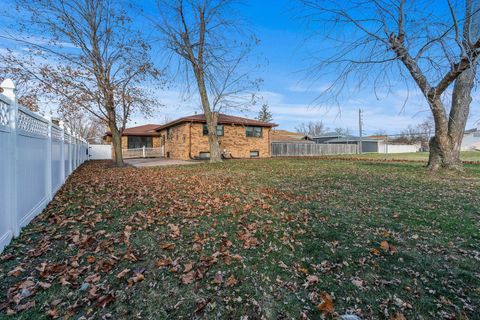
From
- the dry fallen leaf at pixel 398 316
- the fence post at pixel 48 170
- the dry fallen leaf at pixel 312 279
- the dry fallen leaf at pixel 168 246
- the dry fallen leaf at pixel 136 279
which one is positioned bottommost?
the dry fallen leaf at pixel 398 316

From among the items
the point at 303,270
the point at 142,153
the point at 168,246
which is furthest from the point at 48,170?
the point at 142,153

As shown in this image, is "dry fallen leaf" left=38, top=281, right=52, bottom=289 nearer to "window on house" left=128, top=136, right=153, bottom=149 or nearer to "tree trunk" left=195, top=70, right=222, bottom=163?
"tree trunk" left=195, top=70, right=222, bottom=163

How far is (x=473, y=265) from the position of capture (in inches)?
102

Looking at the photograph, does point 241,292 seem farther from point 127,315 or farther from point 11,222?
point 11,222

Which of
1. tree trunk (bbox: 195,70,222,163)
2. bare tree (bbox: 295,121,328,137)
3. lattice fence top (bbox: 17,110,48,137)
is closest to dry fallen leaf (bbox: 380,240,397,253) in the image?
lattice fence top (bbox: 17,110,48,137)

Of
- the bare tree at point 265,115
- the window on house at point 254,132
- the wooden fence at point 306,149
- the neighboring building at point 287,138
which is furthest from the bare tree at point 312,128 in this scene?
the window on house at point 254,132

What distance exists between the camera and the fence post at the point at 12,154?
9.15ft

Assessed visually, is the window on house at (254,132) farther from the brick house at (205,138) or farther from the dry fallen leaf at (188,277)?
the dry fallen leaf at (188,277)

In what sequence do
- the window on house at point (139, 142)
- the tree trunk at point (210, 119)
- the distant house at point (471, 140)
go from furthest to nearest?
1. the distant house at point (471, 140)
2. the window on house at point (139, 142)
3. the tree trunk at point (210, 119)

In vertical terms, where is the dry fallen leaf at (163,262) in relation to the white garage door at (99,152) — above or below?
below

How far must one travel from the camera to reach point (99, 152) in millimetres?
22625

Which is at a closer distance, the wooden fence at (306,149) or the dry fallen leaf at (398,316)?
the dry fallen leaf at (398,316)

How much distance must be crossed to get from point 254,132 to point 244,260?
19.4 meters

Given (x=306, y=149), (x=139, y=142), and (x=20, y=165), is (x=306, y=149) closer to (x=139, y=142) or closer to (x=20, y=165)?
(x=139, y=142)
